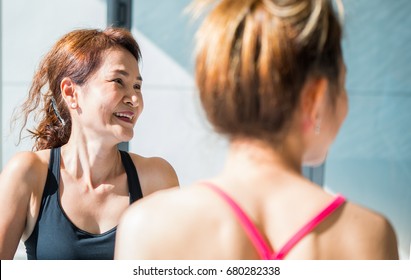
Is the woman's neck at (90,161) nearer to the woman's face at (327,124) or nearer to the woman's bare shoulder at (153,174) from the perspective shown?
the woman's bare shoulder at (153,174)

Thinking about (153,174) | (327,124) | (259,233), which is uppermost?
(327,124)

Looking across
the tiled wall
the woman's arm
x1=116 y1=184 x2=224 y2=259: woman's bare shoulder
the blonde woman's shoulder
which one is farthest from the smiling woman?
the tiled wall

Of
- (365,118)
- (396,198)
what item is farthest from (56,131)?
(396,198)

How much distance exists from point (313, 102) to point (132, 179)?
2.58 feet

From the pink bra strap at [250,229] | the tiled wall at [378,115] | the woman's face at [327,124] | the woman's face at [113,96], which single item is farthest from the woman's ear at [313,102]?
the tiled wall at [378,115]

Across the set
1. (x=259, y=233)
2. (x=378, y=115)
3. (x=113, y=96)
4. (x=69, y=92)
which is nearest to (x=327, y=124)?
(x=259, y=233)

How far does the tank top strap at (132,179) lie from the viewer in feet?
4.54

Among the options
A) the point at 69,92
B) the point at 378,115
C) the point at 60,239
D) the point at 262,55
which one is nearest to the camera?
the point at 262,55

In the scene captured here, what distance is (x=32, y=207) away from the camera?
1.31 meters

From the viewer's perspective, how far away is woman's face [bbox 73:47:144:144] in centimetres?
133

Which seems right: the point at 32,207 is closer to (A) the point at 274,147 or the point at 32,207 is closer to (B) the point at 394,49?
(A) the point at 274,147

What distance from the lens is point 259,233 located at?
2.17ft

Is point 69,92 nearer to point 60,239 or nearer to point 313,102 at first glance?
point 60,239
